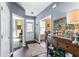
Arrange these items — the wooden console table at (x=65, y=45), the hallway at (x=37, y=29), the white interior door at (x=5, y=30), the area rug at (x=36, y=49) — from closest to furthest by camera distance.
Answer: the wooden console table at (x=65, y=45), the hallway at (x=37, y=29), the white interior door at (x=5, y=30), the area rug at (x=36, y=49)

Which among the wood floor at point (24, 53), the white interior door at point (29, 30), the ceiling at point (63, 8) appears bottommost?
the wood floor at point (24, 53)

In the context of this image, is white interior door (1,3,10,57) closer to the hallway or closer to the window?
the hallway

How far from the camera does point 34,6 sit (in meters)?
2.06

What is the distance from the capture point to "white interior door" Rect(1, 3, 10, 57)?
2014 millimetres

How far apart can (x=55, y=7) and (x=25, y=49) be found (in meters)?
1.11

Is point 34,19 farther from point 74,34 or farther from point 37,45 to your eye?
point 74,34

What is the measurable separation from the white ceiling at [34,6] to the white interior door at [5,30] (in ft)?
1.16

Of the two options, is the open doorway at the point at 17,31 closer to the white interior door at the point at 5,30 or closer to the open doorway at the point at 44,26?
the white interior door at the point at 5,30

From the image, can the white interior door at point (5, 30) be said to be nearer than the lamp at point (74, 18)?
No

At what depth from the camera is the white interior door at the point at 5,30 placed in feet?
6.61

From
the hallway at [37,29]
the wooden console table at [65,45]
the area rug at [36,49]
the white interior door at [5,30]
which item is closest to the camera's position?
the wooden console table at [65,45]

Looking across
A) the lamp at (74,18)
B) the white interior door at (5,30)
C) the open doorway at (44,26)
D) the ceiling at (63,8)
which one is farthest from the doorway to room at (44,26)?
the white interior door at (5,30)

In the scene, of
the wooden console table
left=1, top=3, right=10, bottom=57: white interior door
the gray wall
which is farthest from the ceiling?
left=1, top=3, right=10, bottom=57: white interior door

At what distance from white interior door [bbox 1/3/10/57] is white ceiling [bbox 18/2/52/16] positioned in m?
0.35
